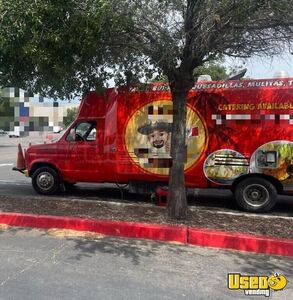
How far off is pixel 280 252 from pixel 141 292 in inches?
97.0

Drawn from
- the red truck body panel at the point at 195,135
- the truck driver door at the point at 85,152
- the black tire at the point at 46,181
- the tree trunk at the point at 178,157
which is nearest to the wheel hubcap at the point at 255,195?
the red truck body panel at the point at 195,135

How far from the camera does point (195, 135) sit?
9.33 metres

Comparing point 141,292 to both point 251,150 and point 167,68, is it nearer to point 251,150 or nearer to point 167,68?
point 167,68

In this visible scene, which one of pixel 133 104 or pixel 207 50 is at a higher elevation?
pixel 207 50

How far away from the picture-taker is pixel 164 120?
9.55m

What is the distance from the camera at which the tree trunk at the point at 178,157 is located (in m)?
7.49

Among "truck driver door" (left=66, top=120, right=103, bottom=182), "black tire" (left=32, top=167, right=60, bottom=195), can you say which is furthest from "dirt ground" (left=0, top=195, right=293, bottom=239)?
"black tire" (left=32, top=167, right=60, bottom=195)

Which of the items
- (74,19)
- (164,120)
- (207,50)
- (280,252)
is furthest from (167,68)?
(280,252)

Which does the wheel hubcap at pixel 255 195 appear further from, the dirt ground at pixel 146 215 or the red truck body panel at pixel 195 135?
the dirt ground at pixel 146 215

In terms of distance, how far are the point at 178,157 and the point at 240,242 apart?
1.89 metres

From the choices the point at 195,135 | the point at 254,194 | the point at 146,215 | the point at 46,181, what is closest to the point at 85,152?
the point at 46,181

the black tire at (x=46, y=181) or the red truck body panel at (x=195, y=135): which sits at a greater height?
the red truck body panel at (x=195, y=135)

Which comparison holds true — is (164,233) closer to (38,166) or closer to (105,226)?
(105,226)

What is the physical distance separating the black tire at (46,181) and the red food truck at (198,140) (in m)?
0.21
